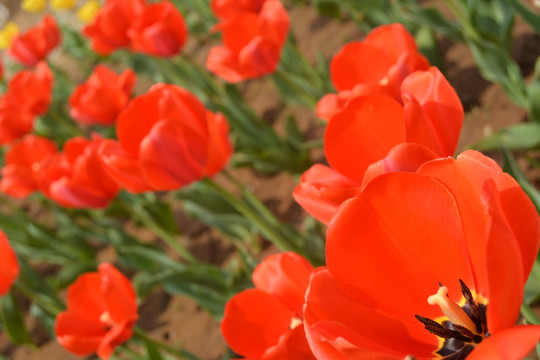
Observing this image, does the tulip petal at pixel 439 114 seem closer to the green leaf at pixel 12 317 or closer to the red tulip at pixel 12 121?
the green leaf at pixel 12 317

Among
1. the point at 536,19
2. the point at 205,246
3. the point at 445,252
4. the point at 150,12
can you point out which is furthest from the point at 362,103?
the point at 205,246

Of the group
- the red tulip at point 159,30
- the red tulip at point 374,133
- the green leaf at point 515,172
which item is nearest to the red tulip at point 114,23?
the red tulip at point 159,30

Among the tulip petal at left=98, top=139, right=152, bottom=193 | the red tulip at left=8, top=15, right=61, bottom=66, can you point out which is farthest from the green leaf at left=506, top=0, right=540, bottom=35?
the red tulip at left=8, top=15, right=61, bottom=66

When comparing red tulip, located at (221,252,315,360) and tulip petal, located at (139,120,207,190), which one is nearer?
red tulip, located at (221,252,315,360)

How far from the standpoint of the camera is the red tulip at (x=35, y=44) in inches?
89.2

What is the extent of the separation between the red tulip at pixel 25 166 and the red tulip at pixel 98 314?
628 mm

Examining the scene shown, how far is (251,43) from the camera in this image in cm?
122

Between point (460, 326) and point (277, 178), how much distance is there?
5.48 feet

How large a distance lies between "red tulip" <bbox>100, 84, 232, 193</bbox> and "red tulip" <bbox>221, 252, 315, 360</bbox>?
0.34 meters

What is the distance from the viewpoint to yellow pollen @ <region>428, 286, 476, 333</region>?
41 cm

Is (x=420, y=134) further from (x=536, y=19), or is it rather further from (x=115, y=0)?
(x=115, y=0)

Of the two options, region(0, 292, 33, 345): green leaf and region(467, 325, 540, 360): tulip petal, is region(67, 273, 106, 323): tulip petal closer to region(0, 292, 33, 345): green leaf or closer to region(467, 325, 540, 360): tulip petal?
region(0, 292, 33, 345): green leaf

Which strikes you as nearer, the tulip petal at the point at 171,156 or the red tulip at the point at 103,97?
the tulip petal at the point at 171,156

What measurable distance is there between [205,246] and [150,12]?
0.79 metres
